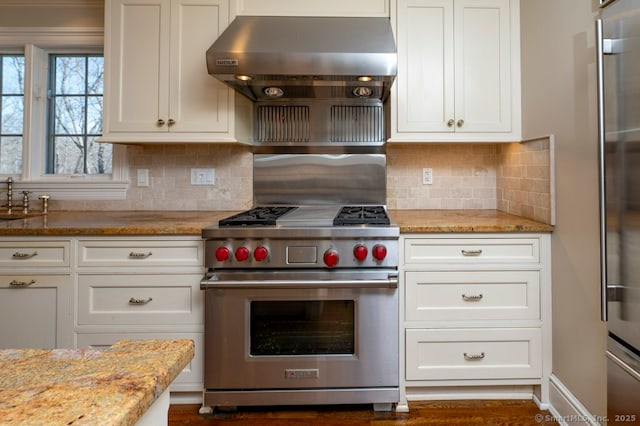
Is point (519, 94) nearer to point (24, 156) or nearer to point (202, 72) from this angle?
point (202, 72)

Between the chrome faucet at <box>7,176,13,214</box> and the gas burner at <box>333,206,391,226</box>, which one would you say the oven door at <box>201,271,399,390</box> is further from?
the chrome faucet at <box>7,176,13,214</box>

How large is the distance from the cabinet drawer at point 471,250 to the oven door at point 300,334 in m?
0.18

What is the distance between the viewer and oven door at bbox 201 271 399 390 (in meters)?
1.91

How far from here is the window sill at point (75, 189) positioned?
A: 2682 mm

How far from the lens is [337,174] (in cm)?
272

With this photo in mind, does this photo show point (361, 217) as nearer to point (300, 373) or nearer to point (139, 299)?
point (300, 373)

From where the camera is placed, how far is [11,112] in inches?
110

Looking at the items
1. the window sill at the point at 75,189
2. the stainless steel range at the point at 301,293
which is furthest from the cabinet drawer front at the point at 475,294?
the window sill at the point at 75,189

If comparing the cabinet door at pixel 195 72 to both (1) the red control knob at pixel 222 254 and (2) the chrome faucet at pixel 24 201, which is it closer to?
(1) the red control knob at pixel 222 254

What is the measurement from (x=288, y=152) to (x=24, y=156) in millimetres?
1737

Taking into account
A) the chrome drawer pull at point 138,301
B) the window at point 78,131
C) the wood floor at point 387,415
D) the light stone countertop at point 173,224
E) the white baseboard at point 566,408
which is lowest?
the wood floor at point 387,415

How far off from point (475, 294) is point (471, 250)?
0.71 feet

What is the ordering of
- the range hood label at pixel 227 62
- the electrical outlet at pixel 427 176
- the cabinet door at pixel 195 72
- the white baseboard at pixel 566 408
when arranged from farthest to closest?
1. the electrical outlet at pixel 427 176
2. the cabinet door at pixel 195 72
3. the range hood label at pixel 227 62
4. the white baseboard at pixel 566 408

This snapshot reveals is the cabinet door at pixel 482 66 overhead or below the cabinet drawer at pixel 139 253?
overhead
